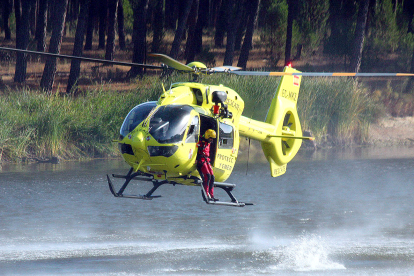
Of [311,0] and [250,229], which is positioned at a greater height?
[311,0]

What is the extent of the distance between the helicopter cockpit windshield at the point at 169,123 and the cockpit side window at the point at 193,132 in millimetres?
174

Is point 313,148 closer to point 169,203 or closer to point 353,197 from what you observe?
point 353,197

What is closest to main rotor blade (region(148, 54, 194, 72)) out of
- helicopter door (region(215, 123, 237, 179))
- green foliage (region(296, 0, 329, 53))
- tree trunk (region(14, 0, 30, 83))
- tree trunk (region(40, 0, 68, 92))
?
helicopter door (region(215, 123, 237, 179))

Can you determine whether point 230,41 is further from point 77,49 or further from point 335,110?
point 335,110

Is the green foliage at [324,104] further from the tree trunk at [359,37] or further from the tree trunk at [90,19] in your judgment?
the tree trunk at [90,19]

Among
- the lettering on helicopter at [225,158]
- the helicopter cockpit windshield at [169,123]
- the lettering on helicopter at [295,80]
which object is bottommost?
the lettering on helicopter at [225,158]

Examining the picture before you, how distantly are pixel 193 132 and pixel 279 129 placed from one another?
364 cm

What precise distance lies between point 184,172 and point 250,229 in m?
5.90

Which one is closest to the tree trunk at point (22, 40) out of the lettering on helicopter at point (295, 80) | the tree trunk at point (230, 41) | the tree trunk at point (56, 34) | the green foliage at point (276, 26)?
the tree trunk at point (56, 34)

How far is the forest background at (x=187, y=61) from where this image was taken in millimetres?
24734

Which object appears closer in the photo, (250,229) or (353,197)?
(250,229)

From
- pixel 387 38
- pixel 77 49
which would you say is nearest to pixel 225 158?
pixel 77 49

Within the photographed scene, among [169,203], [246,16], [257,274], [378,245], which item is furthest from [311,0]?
[257,274]

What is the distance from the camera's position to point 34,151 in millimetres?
24422
